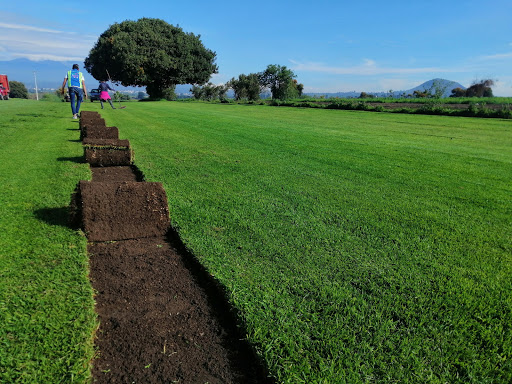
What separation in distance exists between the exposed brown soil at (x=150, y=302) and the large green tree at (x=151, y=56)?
48746mm

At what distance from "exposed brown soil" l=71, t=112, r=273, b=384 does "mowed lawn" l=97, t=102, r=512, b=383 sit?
6.7 inches

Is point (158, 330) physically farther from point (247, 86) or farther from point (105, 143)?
point (247, 86)

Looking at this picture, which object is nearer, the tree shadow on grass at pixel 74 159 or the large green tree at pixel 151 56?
the tree shadow on grass at pixel 74 159

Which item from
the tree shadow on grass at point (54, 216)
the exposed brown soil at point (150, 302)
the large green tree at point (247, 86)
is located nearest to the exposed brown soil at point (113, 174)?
the tree shadow on grass at point (54, 216)

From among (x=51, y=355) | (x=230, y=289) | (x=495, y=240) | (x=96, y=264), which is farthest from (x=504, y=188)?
(x=51, y=355)

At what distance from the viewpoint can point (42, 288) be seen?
271 cm

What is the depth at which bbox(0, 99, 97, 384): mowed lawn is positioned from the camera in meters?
2.01

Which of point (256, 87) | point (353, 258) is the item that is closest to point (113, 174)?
point (353, 258)

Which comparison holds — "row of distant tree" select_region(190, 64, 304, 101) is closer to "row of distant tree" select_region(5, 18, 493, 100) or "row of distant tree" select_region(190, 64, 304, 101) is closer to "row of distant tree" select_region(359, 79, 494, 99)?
"row of distant tree" select_region(5, 18, 493, 100)

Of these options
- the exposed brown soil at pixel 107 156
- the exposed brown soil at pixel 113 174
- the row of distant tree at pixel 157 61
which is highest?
the row of distant tree at pixel 157 61

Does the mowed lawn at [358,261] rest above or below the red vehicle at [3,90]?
below

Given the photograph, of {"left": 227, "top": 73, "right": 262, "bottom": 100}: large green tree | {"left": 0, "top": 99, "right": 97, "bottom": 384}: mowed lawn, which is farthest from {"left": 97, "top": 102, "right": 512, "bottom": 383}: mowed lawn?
{"left": 227, "top": 73, "right": 262, "bottom": 100}: large green tree

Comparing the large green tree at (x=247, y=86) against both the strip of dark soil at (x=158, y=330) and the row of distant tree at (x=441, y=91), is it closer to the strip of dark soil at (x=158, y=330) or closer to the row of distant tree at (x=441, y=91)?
the row of distant tree at (x=441, y=91)

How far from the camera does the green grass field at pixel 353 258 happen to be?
7.08ft
